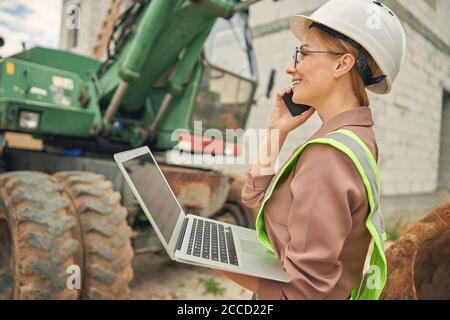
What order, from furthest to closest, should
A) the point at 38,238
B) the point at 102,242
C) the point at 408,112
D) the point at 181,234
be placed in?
1. the point at 408,112
2. the point at 102,242
3. the point at 38,238
4. the point at 181,234

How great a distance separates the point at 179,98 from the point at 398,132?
3.15 metres

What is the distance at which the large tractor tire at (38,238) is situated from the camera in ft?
6.12

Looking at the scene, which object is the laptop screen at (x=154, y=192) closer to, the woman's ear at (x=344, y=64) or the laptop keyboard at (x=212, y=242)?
the laptop keyboard at (x=212, y=242)

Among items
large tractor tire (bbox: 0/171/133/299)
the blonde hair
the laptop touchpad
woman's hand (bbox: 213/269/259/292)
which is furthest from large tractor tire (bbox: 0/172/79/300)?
the blonde hair

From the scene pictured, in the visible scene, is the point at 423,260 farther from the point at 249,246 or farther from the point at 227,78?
the point at 227,78

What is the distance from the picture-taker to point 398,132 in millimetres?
4492

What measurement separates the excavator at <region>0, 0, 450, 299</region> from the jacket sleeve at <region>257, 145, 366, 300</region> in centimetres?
86

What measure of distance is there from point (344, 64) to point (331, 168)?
244 millimetres

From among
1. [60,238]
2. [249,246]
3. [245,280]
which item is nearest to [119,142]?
[60,238]

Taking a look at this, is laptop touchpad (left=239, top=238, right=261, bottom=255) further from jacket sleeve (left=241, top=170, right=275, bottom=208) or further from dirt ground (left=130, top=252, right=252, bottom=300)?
dirt ground (left=130, top=252, right=252, bottom=300)

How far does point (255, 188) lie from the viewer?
85cm

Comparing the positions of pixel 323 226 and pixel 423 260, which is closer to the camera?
pixel 323 226
